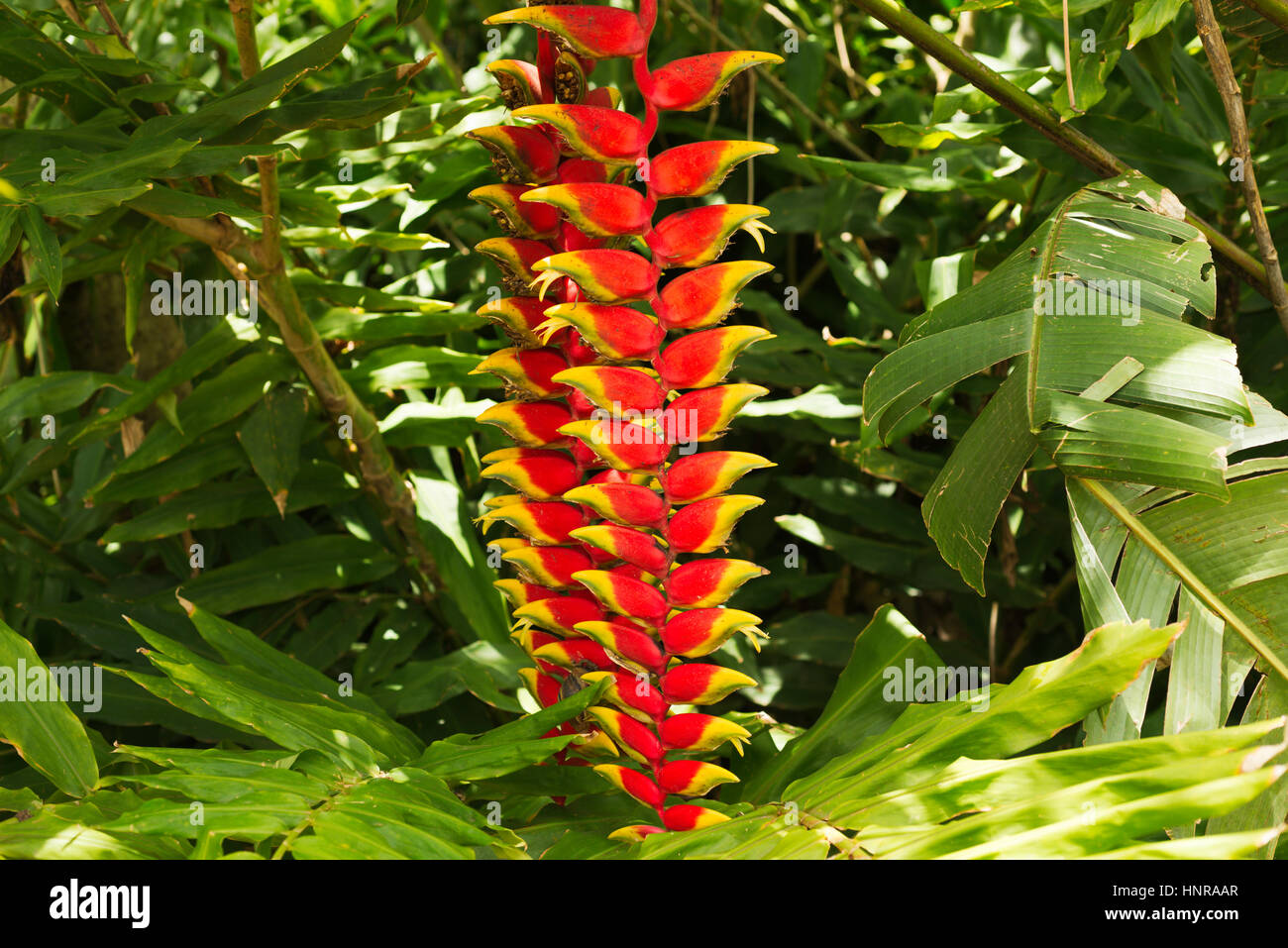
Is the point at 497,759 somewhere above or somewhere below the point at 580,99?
below

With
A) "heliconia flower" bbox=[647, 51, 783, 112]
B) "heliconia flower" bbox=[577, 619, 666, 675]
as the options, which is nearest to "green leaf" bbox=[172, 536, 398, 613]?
"heliconia flower" bbox=[577, 619, 666, 675]

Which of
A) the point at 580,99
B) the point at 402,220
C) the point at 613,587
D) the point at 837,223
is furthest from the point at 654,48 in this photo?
the point at 613,587

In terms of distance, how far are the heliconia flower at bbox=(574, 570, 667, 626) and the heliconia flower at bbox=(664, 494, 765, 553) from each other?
29 millimetres

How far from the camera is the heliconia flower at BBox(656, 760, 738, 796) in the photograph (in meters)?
0.52

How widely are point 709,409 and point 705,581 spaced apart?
87mm

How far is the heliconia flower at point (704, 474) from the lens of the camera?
501 mm

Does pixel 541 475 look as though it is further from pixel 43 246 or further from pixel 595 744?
pixel 43 246

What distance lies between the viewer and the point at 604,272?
470 mm

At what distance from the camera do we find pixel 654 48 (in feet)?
4.09

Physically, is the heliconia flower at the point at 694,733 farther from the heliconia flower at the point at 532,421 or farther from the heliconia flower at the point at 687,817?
the heliconia flower at the point at 532,421

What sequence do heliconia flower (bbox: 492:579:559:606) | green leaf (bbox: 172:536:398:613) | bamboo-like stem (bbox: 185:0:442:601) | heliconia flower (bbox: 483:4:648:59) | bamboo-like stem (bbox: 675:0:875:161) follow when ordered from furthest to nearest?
bamboo-like stem (bbox: 675:0:875:161), green leaf (bbox: 172:536:398:613), bamboo-like stem (bbox: 185:0:442:601), heliconia flower (bbox: 492:579:559:606), heliconia flower (bbox: 483:4:648:59)

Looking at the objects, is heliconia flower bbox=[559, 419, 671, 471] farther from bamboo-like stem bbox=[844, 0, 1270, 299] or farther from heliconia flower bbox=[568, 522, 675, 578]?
bamboo-like stem bbox=[844, 0, 1270, 299]
